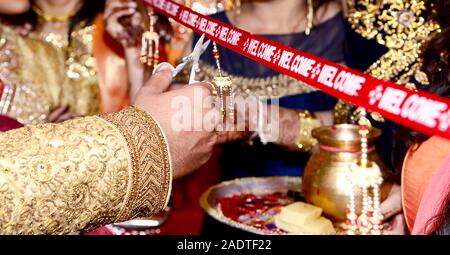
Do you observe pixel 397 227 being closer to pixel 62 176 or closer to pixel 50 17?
pixel 62 176

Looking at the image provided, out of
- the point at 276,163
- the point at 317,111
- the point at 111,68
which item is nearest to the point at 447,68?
the point at 317,111

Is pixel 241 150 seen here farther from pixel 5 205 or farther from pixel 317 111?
pixel 5 205

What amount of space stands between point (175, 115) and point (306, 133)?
85cm

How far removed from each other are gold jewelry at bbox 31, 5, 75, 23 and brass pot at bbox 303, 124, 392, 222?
143cm

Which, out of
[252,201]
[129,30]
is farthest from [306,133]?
[129,30]

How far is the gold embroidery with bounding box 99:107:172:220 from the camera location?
0.85 meters

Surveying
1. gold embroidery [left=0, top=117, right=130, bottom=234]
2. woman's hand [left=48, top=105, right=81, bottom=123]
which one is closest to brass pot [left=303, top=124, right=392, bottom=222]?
gold embroidery [left=0, top=117, right=130, bottom=234]

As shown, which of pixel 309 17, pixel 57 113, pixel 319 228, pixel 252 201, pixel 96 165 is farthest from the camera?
pixel 57 113

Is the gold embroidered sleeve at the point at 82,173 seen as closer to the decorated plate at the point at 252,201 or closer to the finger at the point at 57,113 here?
the decorated plate at the point at 252,201

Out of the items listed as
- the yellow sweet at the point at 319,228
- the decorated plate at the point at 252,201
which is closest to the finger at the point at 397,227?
the yellow sweet at the point at 319,228

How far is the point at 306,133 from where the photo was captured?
1.67 meters

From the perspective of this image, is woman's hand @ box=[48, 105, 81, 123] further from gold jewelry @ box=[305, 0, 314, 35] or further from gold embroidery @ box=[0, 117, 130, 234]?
gold embroidery @ box=[0, 117, 130, 234]

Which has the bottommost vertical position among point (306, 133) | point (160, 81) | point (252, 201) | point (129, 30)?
point (252, 201)

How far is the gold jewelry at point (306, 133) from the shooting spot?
1665 mm
